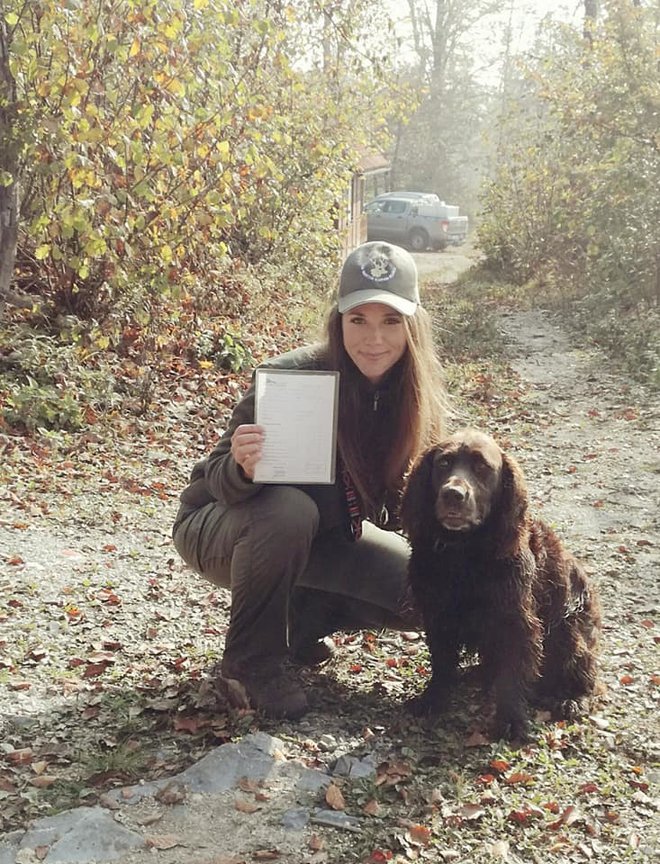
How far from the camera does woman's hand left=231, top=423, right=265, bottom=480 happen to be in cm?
300

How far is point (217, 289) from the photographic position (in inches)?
417

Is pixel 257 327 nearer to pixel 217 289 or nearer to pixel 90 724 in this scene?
pixel 217 289

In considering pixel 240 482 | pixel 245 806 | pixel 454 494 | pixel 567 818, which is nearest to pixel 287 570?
pixel 240 482

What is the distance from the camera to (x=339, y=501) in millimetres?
3486

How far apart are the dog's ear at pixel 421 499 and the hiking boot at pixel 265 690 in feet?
2.34

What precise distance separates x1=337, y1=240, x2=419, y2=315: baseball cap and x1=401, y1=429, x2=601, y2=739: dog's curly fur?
0.53 m

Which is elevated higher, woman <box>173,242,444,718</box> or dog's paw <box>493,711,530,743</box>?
woman <box>173,242,444,718</box>

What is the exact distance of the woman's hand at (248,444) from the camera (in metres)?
3.00

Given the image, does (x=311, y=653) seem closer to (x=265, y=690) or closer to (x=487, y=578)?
(x=265, y=690)

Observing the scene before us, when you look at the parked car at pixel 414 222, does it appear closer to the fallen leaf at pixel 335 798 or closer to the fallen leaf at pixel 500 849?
the fallen leaf at pixel 335 798

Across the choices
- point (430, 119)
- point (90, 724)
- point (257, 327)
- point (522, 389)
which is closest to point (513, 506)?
point (90, 724)

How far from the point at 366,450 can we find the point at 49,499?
323cm

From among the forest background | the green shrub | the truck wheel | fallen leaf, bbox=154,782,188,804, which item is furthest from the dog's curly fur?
the truck wheel

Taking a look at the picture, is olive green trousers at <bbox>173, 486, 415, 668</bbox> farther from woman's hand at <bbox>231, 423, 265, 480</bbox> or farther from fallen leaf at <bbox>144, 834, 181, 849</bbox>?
fallen leaf at <bbox>144, 834, 181, 849</bbox>
